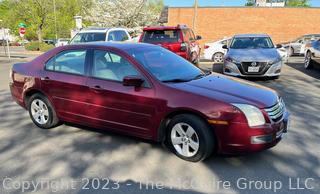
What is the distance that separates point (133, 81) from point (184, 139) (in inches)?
39.9

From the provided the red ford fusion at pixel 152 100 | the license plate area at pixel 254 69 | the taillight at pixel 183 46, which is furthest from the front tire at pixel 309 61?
the red ford fusion at pixel 152 100

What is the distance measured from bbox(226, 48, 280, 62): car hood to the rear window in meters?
1.86

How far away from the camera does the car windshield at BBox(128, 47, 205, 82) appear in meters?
4.18

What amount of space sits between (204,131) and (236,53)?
6.42 m

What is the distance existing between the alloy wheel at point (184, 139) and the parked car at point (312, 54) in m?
8.76

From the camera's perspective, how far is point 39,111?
521 cm

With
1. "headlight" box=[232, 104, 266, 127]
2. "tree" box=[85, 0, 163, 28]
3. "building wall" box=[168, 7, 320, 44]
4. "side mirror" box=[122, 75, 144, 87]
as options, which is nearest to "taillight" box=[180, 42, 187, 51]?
"side mirror" box=[122, 75, 144, 87]

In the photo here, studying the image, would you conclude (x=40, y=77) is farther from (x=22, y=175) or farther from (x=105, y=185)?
(x=105, y=185)

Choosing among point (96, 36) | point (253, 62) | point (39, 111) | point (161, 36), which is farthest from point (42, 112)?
point (96, 36)

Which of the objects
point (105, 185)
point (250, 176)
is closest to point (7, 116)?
point (105, 185)

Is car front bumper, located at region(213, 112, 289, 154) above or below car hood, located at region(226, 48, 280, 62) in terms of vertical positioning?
below

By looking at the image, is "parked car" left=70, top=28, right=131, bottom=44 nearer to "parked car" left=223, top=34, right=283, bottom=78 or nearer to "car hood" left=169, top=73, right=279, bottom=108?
"parked car" left=223, top=34, right=283, bottom=78

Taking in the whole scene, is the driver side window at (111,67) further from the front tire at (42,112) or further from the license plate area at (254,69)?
the license plate area at (254,69)

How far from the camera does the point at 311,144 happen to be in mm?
4422
